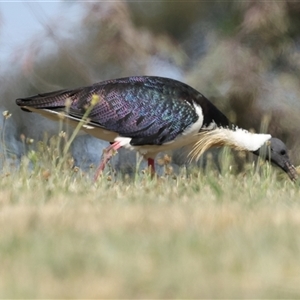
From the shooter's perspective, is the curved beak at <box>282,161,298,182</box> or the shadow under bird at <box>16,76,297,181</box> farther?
the curved beak at <box>282,161,298,182</box>

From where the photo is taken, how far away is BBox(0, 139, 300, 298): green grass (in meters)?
1.99

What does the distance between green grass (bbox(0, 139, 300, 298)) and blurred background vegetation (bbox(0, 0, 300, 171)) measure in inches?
207

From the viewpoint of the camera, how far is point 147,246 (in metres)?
2.39

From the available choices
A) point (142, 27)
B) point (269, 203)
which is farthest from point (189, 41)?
point (269, 203)

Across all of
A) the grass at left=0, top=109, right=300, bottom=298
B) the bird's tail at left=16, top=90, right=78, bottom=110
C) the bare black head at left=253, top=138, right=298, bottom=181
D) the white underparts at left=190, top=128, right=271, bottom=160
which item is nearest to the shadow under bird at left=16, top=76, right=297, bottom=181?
the bird's tail at left=16, top=90, right=78, bottom=110

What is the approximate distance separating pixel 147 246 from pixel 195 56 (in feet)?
24.0

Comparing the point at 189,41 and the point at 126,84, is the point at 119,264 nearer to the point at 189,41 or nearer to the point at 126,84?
the point at 126,84

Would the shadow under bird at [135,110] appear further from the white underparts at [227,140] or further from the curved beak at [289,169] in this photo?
the curved beak at [289,169]

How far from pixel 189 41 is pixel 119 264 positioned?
302 inches

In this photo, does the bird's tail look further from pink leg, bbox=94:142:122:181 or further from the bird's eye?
the bird's eye

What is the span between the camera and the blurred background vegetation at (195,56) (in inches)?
350

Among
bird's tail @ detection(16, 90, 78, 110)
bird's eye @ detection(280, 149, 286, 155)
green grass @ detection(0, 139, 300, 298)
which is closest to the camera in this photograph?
green grass @ detection(0, 139, 300, 298)

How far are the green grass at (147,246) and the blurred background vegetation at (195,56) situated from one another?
5.25 m

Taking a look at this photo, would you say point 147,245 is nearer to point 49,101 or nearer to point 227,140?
point 49,101
